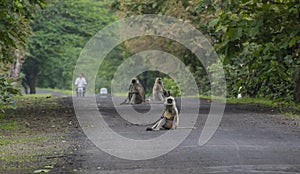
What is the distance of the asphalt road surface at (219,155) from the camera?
379 inches

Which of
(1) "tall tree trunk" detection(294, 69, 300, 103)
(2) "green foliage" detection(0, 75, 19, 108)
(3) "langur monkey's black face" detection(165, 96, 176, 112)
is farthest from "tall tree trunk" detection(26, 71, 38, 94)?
(3) "langur monkey's black face" detection(165, 96, 176, 112)

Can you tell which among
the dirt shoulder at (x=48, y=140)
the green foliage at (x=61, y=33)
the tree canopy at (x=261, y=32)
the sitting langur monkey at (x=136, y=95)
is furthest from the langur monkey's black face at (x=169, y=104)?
the green foliage at (x=61, y=33)

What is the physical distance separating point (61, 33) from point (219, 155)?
171 feet

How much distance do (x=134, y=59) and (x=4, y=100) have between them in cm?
4073

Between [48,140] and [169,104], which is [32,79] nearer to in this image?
[169,104]

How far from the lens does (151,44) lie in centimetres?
4103

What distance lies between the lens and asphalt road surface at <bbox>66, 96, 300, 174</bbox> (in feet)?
31.6

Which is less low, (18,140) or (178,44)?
(178,44)

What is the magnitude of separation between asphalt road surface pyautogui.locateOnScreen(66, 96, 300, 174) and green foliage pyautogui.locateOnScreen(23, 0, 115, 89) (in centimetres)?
4476

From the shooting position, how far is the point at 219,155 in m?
10.9

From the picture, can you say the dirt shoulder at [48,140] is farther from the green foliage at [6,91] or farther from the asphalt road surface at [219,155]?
the green foliage at [6,91]

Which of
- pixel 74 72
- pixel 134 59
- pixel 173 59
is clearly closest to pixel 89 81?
pixel 74 72

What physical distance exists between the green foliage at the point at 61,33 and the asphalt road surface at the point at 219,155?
4476 cm

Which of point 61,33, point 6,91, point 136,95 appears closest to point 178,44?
point 136,95
